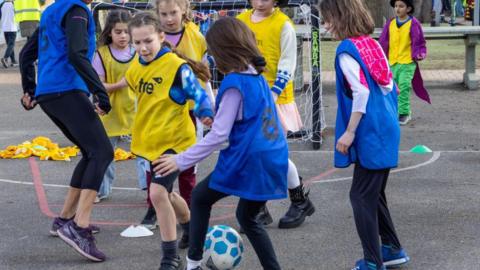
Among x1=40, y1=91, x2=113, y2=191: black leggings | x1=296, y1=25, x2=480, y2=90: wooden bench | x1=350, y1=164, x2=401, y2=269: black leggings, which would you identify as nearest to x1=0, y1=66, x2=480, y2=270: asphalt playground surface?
x1=350, y1=164, x2=401, y2=269: black leggings

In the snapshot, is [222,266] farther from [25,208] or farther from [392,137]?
[25,208]

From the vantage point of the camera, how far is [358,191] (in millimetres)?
5461

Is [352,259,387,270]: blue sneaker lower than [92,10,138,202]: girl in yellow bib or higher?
lower

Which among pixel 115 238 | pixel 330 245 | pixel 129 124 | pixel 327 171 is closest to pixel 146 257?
pixel 115 238

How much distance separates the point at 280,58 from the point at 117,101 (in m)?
1.46

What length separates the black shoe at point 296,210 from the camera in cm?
688

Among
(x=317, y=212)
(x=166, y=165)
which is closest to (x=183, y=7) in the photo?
(x=317, y=212)

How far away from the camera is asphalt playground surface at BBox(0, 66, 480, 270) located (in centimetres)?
612

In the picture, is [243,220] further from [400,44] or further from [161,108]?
[400,44]

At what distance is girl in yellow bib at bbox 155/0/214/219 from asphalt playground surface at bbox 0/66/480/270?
465mm

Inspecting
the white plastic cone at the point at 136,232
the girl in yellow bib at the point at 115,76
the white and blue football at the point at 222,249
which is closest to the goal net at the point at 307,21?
the girl in yellow bib at the point at 115,76

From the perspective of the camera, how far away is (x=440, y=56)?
791 inches

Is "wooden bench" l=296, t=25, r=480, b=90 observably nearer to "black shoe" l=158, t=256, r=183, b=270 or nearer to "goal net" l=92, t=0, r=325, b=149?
"goal net" l=92, t=0, r=325, b=149

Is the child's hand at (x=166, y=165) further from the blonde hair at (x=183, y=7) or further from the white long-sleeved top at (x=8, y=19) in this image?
the white long-sleeved top at (x=8, y=19)
